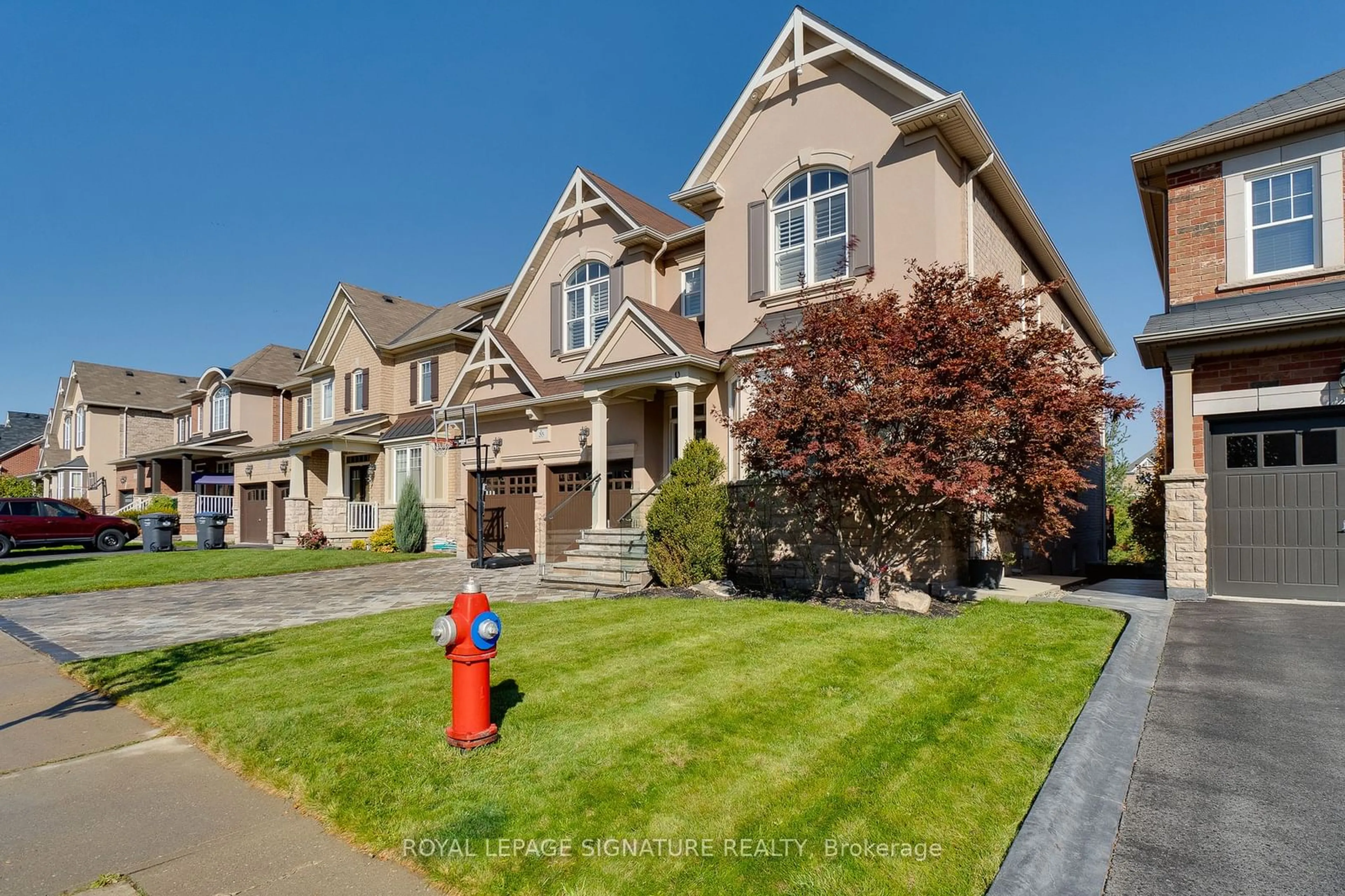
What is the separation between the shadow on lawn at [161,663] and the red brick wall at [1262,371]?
12709mm

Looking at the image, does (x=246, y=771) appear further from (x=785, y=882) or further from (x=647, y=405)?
(x=647, y=405)

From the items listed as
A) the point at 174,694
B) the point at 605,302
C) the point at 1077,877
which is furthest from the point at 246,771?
the point at 605,302

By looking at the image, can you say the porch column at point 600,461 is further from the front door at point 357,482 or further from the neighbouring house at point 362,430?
the front door at point 357,482

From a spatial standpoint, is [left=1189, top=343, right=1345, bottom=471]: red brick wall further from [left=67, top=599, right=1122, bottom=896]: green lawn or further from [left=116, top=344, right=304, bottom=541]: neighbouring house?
[left=116, top=344, right=304, bottom=541]: neighbouring house

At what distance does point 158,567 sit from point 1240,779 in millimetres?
20638

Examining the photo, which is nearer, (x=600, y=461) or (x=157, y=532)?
(x=600, y=461)

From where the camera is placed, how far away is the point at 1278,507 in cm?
1009

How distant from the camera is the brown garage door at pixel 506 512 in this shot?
736 inches

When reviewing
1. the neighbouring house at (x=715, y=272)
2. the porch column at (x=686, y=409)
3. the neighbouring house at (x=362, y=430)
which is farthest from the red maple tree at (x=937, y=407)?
the neighbouring house at (x=362, y=430)

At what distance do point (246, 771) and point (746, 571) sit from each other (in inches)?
349

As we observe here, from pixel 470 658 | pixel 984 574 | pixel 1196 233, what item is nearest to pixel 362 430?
pixel 984 574

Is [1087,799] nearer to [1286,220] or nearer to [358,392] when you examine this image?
[1286,220]

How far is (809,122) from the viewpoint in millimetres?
13234

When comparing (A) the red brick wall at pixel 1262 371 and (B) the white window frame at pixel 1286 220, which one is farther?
(B) the white window frame at pixel 1286 220
